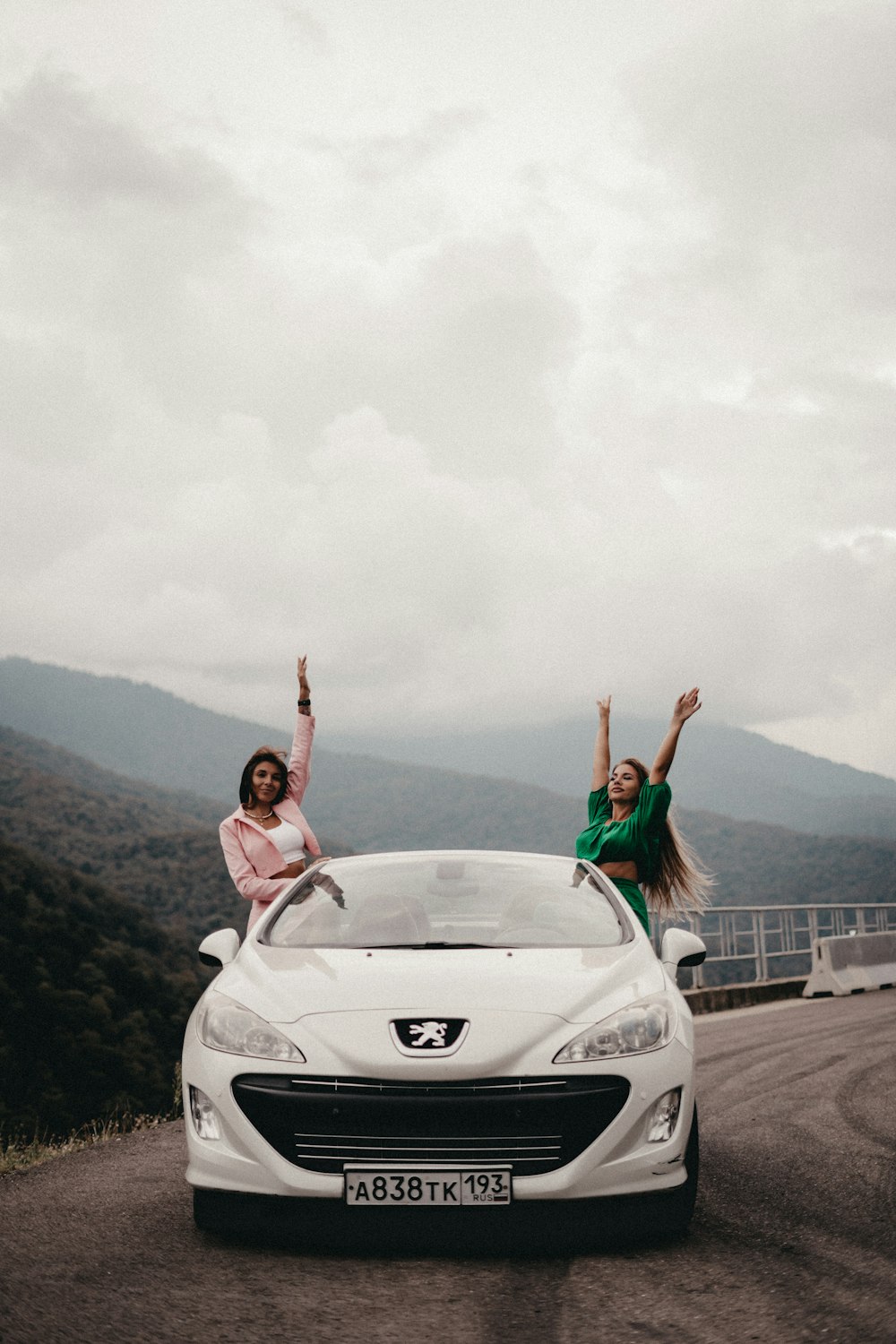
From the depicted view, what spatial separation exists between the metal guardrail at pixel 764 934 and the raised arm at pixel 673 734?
808 centimetres

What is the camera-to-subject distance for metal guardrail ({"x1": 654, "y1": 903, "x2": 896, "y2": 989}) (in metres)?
16.2

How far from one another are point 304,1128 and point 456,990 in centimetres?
64

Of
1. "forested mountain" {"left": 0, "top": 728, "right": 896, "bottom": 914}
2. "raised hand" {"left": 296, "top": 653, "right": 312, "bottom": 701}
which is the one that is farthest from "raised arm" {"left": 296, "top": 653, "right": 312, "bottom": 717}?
"forested mountain" {"left": 0, "top": 728, "right": 896, "bottom": 914}

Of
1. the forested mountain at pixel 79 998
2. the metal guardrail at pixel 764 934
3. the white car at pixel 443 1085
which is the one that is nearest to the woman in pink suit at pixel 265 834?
the white car at pixel 443 1085

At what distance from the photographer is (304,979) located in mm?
4430

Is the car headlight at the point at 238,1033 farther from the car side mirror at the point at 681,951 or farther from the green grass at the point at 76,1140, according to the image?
the green grass at the point at 76,1140

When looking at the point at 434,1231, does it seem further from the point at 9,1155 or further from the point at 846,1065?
the point at 846,1065

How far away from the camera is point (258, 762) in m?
6.97

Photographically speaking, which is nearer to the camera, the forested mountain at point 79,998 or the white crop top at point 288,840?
the white crop top at point 288,840

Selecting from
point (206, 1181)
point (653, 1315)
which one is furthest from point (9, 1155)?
point (653, 1315)

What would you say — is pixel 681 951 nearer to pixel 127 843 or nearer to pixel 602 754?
pixel 602 754

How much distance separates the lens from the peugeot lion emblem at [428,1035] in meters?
4.01

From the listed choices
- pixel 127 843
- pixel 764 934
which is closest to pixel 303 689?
pixel 764 934

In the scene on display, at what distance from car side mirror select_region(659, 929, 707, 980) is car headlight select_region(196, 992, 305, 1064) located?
1721 millimetres
